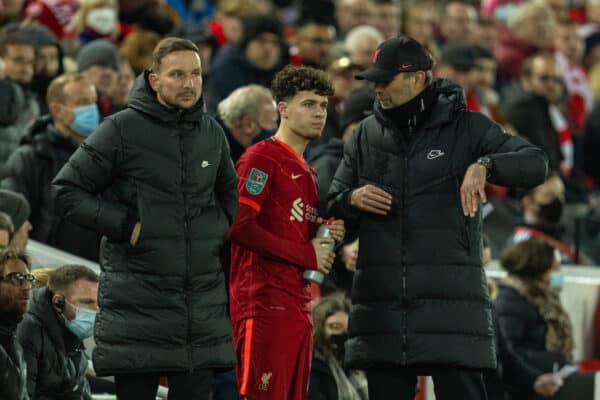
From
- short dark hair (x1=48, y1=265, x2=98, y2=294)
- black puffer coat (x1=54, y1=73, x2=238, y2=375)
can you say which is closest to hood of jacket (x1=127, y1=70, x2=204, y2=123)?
black puffer coat (x1=54, y1=73, x2=238, y2=375)

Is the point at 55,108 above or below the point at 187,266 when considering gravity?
above

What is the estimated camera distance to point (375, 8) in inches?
605

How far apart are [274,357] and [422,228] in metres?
1.01

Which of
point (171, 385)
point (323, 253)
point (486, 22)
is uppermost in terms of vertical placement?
point (486, 22)

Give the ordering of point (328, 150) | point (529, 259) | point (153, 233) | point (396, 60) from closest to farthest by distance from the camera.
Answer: point (153, 233) < point (396, 60) < point (328, 150) < point (529, 259)

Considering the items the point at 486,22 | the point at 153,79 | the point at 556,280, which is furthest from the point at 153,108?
the point at 486,22

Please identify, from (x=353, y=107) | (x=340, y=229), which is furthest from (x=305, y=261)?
(x=353, y=107)

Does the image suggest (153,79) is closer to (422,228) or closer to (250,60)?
(422,228)

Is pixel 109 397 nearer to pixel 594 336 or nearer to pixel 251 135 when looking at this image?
pixel 251 135

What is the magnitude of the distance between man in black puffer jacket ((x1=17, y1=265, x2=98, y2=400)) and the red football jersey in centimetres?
74

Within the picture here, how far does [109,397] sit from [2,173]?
2195 mm

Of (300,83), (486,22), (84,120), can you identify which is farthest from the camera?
(486,22)

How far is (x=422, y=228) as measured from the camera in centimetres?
760

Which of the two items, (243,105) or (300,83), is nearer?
(300,83)
